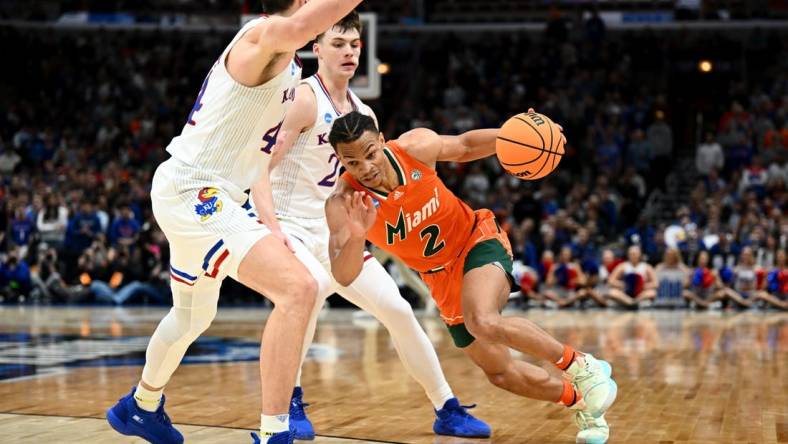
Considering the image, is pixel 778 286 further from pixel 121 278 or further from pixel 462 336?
pixel 462 336

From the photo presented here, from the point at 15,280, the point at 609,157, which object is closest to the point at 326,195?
the point at 15,280

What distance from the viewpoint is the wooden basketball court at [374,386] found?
6004mm

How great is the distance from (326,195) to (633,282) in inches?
501

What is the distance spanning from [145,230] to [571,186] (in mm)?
8440

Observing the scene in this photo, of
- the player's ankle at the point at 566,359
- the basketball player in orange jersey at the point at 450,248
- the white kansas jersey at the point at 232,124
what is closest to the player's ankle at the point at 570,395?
the basketball player in orange jersey at the point at 450,248

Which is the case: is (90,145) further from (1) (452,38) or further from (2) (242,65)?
(2) (242,65)

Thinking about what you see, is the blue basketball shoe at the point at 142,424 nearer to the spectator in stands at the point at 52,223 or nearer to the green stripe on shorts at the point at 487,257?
the green stripe on shorts at the point at 487,257

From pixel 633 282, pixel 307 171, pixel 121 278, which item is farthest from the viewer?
pixel 121 278

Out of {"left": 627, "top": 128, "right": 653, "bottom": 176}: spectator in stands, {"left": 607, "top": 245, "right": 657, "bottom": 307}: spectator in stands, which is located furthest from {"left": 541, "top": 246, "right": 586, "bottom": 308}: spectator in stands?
{"left": 627, "top": 128, "right": 653, "bottom": 176}: spectator in stands

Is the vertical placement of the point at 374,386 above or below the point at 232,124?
below

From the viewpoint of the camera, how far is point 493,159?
882 inches

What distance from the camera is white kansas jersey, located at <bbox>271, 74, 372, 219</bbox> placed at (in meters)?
6.28

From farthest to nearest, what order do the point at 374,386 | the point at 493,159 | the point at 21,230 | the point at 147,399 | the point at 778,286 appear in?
the point at 493,159, the point at 21,230, the point at 778,286, the point at 374,386, the point at 147,399

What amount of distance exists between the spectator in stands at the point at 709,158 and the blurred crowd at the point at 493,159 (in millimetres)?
37
